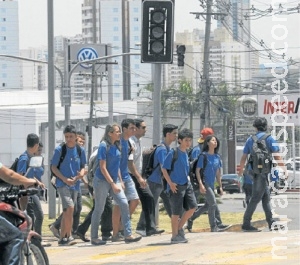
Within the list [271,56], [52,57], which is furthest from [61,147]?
[271,56]

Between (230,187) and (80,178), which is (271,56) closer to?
(230,187)

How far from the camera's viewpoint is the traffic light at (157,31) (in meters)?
18.8

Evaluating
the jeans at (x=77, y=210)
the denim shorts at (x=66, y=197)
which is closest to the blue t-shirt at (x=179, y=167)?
the denim shorts at (x=66, y=197)

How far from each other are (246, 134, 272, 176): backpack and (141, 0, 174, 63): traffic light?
231cm

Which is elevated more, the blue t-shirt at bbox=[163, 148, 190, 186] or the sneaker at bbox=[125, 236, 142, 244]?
the blue t-shirt at bbox=[163, 148, 190, 186]

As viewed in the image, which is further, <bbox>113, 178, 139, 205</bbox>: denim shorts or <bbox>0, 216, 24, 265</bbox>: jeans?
<bbox>113, 178, 139, 205</bbox>: denim shorts

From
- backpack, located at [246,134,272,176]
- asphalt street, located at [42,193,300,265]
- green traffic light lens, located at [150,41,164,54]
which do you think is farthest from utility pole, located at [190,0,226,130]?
asphalt street, located at [42,193,300,265]

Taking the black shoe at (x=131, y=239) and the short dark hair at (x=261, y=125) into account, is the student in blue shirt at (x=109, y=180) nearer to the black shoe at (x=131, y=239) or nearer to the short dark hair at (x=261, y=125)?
the black shoe at (x=131, y=239)

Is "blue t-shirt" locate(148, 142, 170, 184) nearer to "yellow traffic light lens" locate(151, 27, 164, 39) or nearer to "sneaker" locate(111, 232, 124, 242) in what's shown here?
"sneaker" locate(111, 232, 124, 242)

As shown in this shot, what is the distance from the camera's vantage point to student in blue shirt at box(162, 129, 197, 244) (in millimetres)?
15883

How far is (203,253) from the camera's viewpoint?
14297 mm

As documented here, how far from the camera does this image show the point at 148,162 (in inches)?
685

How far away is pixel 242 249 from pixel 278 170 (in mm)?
3732

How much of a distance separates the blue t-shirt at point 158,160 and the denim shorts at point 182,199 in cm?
84
